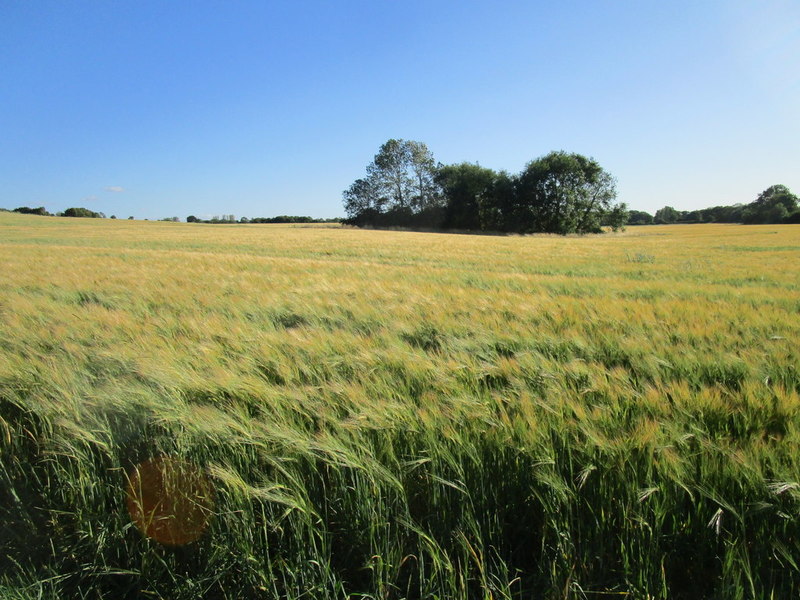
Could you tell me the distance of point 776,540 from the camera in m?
1.05

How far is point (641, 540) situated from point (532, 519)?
0.34m

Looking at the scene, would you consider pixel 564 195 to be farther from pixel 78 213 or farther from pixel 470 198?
pixel 78 213

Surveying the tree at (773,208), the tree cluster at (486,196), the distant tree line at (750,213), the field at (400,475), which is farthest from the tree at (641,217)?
the field at (400,475)

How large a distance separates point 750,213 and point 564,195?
54.8 meters

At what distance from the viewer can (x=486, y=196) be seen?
47.7 metres

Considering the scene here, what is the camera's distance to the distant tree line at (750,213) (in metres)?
64.3

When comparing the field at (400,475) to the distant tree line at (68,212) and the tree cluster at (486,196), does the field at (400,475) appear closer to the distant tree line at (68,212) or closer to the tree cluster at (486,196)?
the tree cluster at (486,196)

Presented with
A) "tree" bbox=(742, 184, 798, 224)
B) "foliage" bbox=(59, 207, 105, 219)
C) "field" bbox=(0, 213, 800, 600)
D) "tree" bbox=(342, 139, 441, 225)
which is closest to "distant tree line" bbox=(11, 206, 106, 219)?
"foliage" bbox=(59, 207, 105, 219)

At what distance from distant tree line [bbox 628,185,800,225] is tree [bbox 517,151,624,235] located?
6.90 m

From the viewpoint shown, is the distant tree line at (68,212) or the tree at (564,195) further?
the distant tree line at (68,212)

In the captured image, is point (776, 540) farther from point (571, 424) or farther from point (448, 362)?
point (448, 362)

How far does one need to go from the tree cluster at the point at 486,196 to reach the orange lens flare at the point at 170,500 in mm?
46426

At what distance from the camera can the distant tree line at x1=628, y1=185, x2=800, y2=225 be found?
64319 mm

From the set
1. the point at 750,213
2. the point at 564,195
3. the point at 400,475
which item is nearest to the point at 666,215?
the point at 750,213
